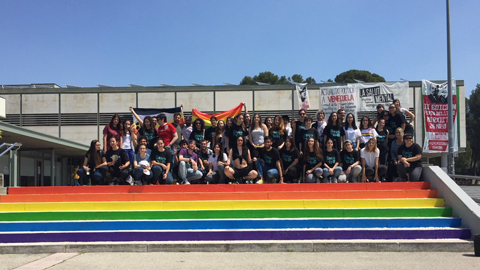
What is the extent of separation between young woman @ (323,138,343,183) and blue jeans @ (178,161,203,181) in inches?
109

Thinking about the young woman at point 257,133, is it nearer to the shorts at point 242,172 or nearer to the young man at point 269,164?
the young man at point 269,164

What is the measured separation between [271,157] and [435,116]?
18.2 m

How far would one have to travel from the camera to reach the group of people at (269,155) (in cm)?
895

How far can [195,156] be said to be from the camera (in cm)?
937

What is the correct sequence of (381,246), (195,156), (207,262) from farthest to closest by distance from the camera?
(195,156) < (381,246) < (207,262)

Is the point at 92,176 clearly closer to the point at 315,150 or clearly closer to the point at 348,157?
the point at 315,150

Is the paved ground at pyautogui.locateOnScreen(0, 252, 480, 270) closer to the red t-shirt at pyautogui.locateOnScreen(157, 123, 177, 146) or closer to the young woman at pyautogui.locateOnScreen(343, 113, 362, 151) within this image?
the young woman at pyautogui.locateOnScreen(343, 113, 362, 151)

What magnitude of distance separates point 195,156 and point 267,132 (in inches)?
71.5

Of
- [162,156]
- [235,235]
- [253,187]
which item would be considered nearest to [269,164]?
[253,187]

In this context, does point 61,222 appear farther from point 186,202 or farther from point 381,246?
point 381,246

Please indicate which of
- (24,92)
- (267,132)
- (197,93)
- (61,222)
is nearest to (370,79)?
(197,93)

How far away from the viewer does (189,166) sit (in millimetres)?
9336

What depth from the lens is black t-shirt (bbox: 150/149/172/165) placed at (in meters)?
8.97

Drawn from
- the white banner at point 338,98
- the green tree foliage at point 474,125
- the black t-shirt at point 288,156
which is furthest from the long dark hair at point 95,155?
the green tree foliage at point 474,125
